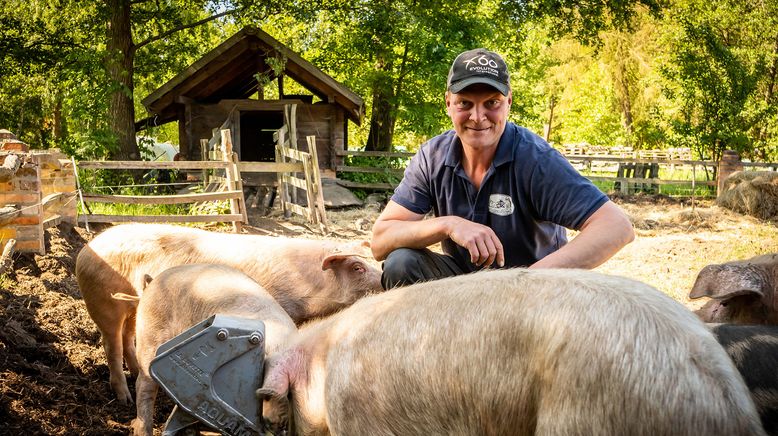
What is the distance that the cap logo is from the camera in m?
3.23

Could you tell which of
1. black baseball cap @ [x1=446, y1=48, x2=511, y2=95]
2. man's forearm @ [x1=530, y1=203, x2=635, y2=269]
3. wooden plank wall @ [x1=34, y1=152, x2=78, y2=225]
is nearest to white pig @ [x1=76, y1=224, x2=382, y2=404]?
black baseball cap @ [x1=446, y1=48, x2=511, y2=95]

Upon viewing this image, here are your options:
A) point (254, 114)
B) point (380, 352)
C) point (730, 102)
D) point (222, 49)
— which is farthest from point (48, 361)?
point (730, 102)

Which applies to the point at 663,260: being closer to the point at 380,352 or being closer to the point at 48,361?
the point at 48,361

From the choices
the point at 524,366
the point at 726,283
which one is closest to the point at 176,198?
the point at 726,283

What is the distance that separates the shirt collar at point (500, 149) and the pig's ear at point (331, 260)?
78 cm

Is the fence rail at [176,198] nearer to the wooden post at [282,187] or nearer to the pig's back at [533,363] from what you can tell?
the wooden post at [282,187]

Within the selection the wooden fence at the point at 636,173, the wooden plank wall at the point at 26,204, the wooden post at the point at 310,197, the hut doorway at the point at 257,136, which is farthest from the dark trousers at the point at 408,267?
the hut doorway at the point at 257,136

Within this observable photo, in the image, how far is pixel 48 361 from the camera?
4.43m

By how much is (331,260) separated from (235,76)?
1534 centimetres

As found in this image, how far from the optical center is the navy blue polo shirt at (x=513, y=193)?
3.18 m

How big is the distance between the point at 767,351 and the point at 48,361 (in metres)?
3.87

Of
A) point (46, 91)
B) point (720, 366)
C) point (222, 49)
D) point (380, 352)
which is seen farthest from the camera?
point (46, 91)

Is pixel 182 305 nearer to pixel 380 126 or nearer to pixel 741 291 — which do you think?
pixel 741 291

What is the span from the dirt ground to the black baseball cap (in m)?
2.33
